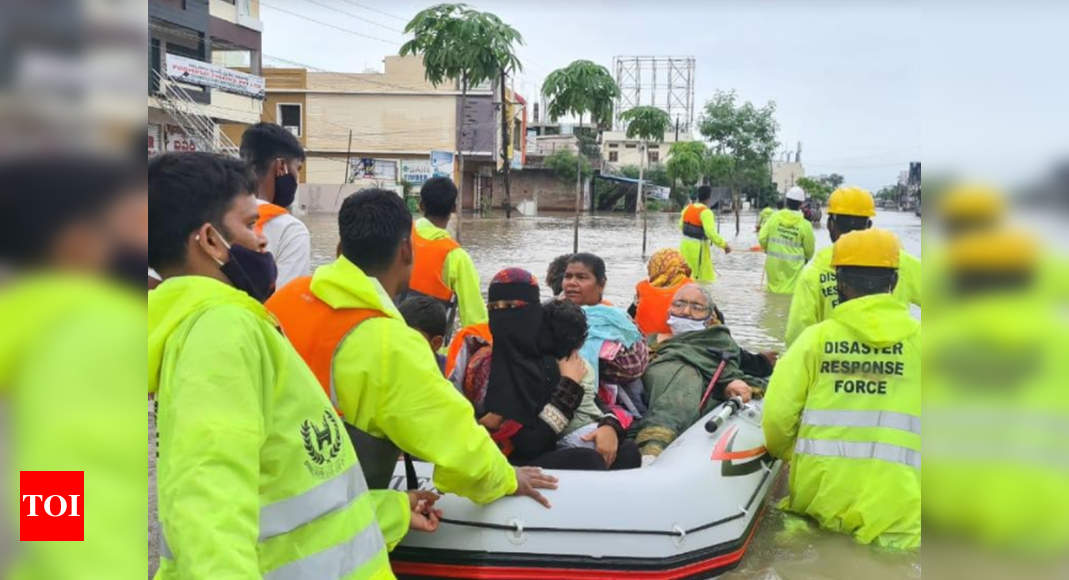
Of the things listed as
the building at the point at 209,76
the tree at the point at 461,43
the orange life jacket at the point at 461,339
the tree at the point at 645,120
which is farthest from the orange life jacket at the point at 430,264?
the building at the point at 209,76

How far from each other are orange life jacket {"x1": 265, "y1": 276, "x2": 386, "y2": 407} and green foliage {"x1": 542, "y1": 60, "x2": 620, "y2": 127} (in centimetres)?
1463

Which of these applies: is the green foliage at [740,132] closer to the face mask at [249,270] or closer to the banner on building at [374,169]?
the banner on building at [374,169]

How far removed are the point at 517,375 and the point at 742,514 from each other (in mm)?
1086

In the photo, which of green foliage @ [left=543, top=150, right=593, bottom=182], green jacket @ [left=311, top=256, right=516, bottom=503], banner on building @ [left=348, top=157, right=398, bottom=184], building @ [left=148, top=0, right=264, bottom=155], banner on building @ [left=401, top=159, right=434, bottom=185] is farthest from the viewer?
green foliage @ [left=543, top=150, right=593, bottom=182]

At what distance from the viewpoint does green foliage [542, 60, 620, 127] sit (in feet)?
53.0

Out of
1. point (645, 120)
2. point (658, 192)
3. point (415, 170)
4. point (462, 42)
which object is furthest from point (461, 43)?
point (658, 192)

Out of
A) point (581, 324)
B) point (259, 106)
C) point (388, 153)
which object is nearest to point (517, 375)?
point (581, 324)

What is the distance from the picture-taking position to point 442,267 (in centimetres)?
475

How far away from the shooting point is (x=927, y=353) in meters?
0.91

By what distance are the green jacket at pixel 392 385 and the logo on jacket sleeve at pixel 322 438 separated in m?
0.33

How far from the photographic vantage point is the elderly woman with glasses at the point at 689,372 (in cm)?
387

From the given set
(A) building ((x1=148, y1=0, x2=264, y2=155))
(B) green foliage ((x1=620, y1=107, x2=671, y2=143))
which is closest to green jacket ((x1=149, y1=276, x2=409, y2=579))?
(B) green foliage ((x1=620, y1=107, x2=671, y2=143))

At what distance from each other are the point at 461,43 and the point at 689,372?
33.1 feet

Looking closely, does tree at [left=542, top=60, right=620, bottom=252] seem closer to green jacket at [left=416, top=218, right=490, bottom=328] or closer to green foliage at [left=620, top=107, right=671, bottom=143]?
green foliage at [left=620, top=107, right=671, bottom=143]
